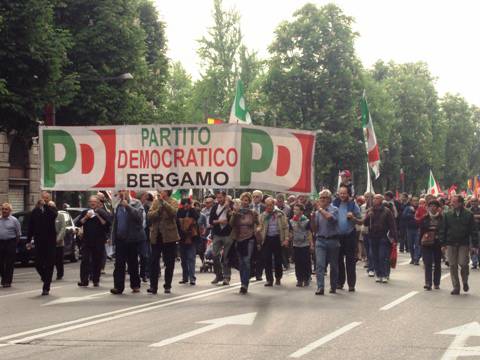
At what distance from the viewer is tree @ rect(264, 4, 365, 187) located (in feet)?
213

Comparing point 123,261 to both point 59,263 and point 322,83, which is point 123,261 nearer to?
point 59,263

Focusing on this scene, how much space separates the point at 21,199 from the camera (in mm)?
47625

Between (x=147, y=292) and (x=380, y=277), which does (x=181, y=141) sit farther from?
(x=380, y=277)

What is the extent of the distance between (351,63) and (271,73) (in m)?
4.92

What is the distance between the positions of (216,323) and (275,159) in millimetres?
5075

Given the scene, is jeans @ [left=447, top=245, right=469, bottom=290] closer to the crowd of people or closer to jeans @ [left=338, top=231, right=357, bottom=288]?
A: the crowd of people

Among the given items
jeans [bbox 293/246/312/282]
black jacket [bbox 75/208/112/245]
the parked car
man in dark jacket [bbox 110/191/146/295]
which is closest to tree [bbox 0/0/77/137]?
the parked car

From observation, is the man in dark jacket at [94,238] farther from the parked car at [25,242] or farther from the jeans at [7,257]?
the parked car at [25,242]

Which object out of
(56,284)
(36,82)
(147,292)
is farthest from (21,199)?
(147,292)

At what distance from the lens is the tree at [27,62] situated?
32.0 meters

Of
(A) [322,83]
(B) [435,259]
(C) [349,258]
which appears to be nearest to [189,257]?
(C) [349,258]

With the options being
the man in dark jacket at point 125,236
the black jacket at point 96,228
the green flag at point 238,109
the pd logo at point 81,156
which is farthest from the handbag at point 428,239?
the green flag at point 238,109

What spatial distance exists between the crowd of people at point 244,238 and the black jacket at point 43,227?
17mm

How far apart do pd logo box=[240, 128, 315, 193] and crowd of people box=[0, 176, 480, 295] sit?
2.97ft
